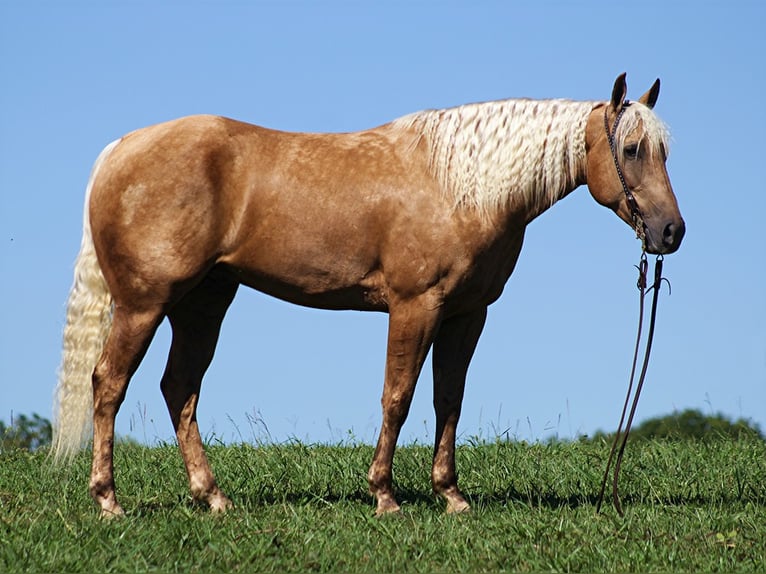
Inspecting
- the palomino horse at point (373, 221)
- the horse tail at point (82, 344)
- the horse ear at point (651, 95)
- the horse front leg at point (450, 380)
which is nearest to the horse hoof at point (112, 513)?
the palomino horse at point (373, 221)

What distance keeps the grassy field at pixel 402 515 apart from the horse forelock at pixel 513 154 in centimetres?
196

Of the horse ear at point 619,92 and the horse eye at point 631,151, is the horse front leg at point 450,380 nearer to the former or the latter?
the horse eye at point 631,151

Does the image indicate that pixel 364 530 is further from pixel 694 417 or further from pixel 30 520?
pixel 694 417

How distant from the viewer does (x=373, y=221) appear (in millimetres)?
6488

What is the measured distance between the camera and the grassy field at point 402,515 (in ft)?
17.0

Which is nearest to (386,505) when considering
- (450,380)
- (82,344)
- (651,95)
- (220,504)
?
(450,380)

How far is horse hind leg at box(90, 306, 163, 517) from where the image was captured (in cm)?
648

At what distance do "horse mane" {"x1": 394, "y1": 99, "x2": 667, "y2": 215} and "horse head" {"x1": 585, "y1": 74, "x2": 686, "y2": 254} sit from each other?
18 mm

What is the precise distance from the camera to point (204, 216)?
6469 mm

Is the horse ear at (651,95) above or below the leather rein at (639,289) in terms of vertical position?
above

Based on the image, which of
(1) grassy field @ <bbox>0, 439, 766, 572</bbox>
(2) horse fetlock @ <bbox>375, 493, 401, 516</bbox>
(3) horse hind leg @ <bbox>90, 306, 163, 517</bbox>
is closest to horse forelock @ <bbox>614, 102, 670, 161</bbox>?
(1) grassy field @ <bbox>0, 439, 766, 572</bbox>

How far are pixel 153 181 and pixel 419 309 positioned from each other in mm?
1842

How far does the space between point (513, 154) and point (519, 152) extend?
1.5 inches

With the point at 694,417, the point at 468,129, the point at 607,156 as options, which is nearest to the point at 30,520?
the point at 468,129
